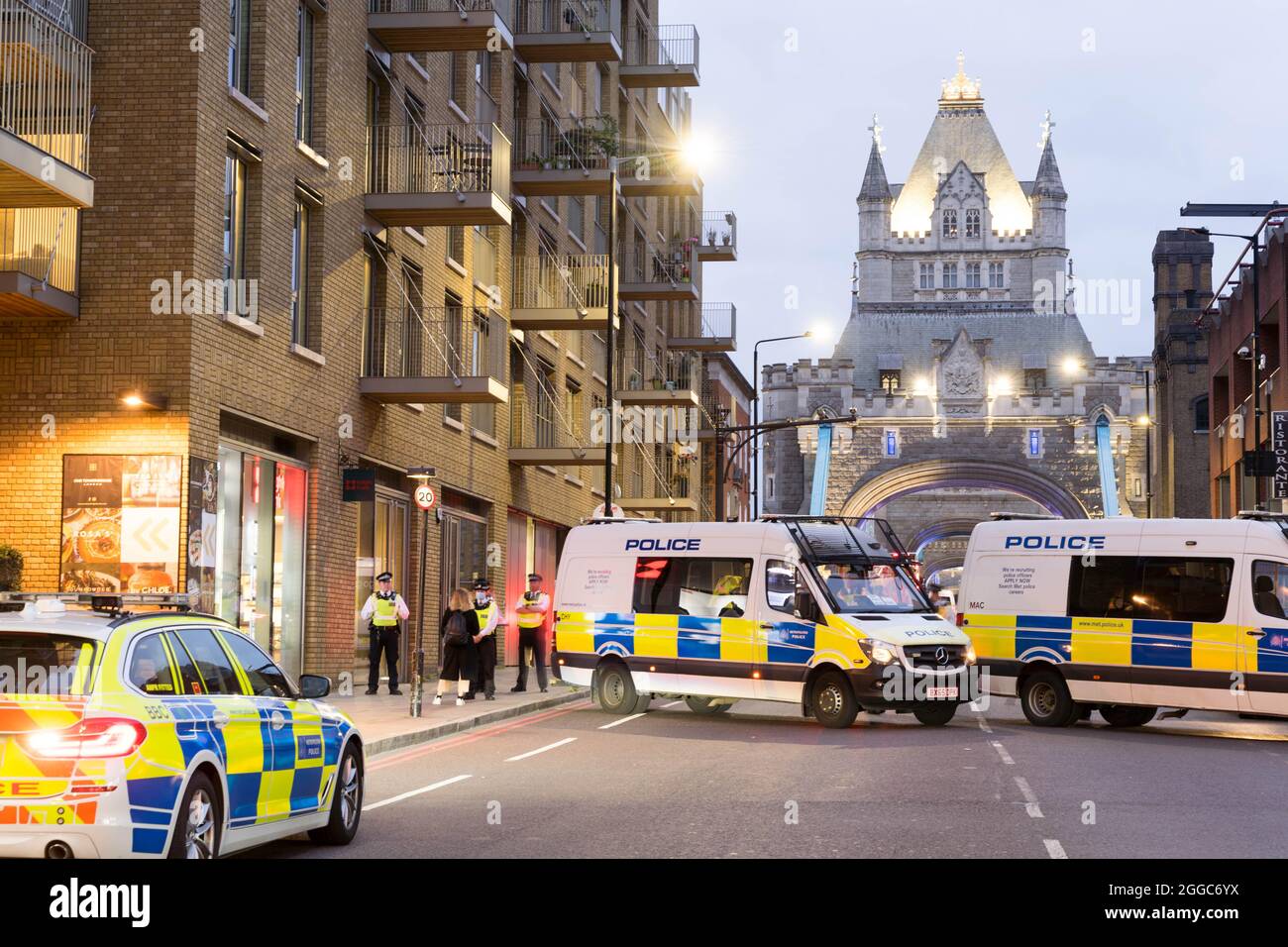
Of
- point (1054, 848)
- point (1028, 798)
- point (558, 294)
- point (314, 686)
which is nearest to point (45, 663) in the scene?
point (314, 686)

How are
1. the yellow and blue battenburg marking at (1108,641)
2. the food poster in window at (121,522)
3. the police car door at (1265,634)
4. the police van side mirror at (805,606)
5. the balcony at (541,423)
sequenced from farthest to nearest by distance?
the balcony at (541,423) → the police van side mirror at (805,606) → the yellow and blue battenburg marking at (1108,641) → the police car door at (1265,634) → the food poster in window at (121,522)

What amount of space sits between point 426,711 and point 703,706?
4.35 m

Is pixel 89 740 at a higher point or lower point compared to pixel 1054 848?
higher

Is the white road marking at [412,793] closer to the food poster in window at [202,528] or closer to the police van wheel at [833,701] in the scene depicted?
the food poster in window at [202,528]

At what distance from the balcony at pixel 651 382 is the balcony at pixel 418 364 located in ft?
53.7

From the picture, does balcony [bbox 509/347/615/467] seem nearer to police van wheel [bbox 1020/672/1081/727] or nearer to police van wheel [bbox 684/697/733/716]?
police van wheel [bbox 684/697/733/716]

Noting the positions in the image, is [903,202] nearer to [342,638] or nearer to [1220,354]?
[1220,354]

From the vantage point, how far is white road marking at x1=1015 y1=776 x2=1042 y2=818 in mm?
12617

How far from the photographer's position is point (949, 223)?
121m

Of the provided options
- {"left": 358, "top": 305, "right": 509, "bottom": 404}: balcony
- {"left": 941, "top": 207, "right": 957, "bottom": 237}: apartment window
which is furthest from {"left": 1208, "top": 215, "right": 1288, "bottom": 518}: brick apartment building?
{"left": 941, "top": 207, "right": 957, "bottom": 237}: apartment window

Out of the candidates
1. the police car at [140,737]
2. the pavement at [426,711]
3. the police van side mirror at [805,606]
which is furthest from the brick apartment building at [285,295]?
the police car at [140,737]

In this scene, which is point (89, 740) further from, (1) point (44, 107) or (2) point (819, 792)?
(1) point (44, 107)

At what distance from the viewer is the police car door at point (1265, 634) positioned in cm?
1962
